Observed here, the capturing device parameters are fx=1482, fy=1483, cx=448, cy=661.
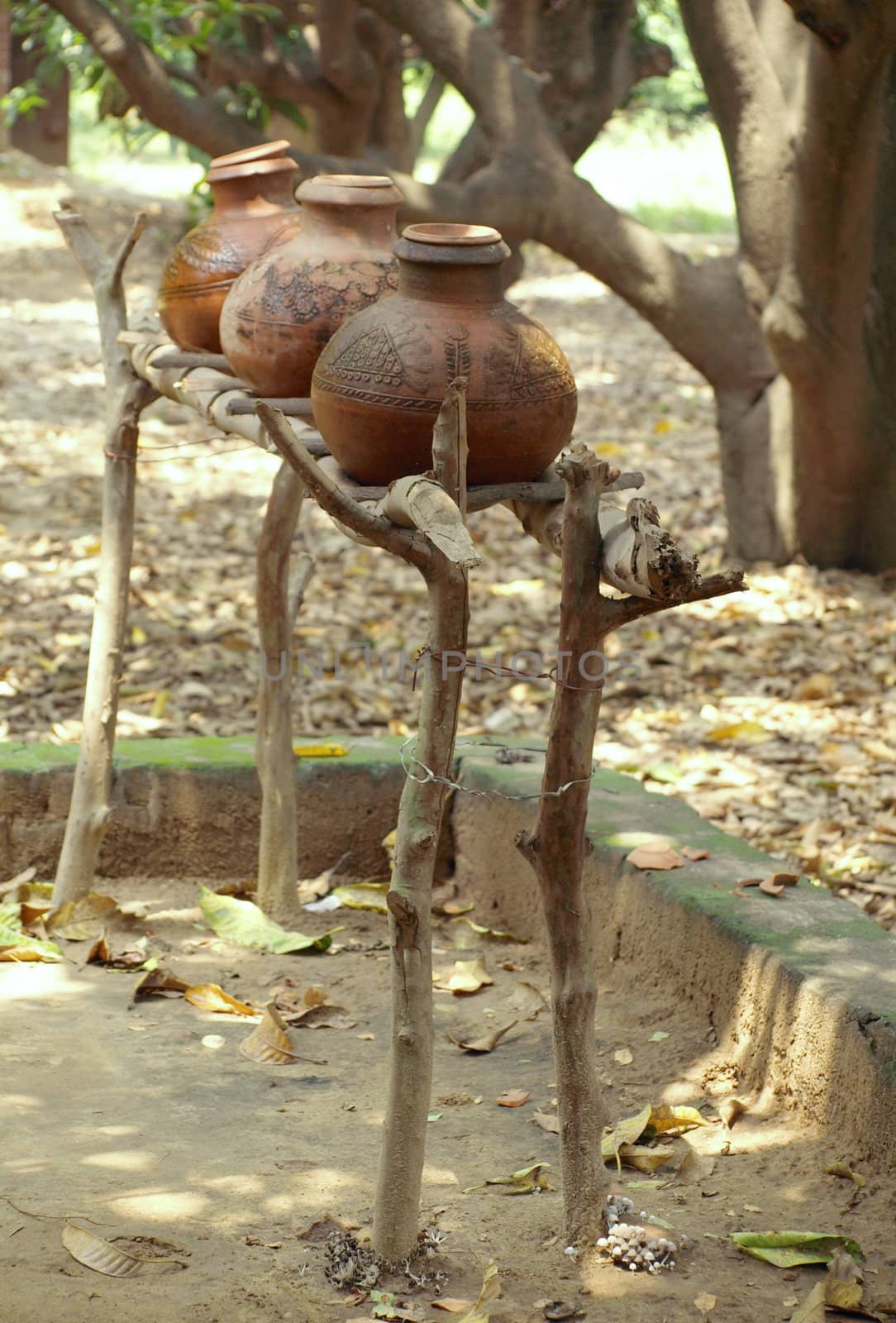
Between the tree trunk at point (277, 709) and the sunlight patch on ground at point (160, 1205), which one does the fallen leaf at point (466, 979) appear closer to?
the tree trunk at point (277, 709)

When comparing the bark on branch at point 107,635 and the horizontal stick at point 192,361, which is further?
the bark on branch at point 107,635

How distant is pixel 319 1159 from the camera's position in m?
2.77

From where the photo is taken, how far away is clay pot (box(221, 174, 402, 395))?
2840 mm

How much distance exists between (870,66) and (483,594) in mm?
2742

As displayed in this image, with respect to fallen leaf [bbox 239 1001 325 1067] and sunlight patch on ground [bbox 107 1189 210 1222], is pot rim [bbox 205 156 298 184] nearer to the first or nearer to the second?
fallen leaf [bbox 239 1001 325 1067]

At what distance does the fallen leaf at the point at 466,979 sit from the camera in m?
3.63

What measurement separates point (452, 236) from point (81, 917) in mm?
2251

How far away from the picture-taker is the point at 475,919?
4.13 m

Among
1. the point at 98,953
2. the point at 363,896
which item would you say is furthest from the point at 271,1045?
the point at 363,896

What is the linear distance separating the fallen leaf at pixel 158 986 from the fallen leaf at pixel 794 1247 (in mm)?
1586

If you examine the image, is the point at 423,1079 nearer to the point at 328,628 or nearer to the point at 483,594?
the point at 328,628

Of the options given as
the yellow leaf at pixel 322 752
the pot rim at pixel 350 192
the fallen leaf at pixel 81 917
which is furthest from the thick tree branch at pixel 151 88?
the fallen leaf at pixel 81 917

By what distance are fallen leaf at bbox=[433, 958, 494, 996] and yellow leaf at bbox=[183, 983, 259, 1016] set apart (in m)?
0.50

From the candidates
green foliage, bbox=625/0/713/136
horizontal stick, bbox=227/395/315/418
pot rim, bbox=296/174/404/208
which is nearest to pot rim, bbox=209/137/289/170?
pot rim, bbox=296/174/404/208
